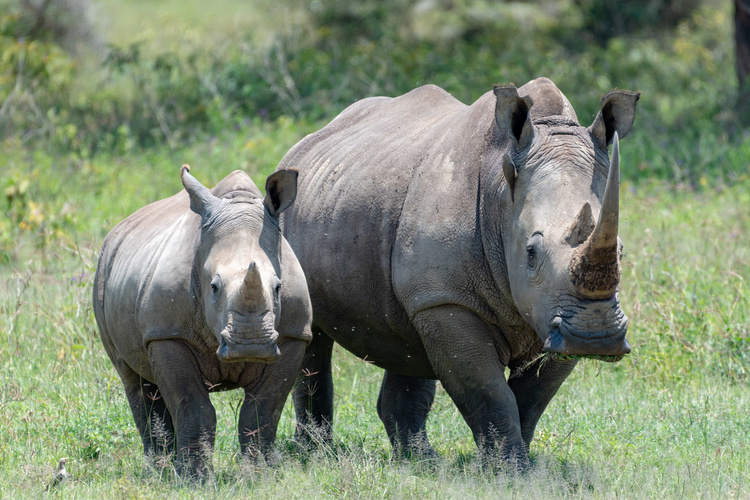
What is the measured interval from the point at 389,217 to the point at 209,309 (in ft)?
4.04

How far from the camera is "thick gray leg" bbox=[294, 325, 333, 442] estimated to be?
6.82 m

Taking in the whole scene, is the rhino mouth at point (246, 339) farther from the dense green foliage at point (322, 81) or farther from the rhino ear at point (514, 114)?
the dense green foliage at point (322, 81)

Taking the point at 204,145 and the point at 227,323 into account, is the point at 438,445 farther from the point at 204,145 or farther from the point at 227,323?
the point at 204,145

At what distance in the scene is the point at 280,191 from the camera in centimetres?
564

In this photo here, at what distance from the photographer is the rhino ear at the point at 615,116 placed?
217 inches

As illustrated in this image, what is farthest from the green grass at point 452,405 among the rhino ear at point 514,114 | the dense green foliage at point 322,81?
the dense green foliage at point 322,81

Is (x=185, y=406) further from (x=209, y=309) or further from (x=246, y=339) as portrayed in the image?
(x=246, y=339)

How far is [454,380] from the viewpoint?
18.7ft

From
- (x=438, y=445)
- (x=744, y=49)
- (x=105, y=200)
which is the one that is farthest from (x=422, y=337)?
(x=744, y=49)

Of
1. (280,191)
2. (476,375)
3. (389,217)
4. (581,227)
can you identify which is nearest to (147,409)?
(280,191)

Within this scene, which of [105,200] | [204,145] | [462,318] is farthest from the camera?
[204,145]

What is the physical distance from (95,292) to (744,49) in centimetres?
973

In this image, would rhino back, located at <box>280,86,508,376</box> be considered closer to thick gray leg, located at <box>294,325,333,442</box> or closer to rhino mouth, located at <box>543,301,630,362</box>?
thick gray leg, located at <box>294,325,333,442</box>

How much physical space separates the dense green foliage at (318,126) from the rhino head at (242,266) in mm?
699
